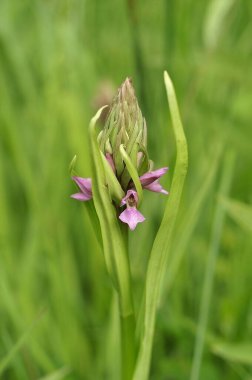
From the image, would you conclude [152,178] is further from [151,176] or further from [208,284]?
[208,284]

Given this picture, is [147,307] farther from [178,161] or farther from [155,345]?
[155,345]

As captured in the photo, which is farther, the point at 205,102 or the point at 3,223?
the point at 205,102

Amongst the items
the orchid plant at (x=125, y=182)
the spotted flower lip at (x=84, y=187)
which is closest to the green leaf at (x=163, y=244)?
the orchid plant at (x=125, y=182)

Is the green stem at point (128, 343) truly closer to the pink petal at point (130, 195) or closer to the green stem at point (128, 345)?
the green stem at point (128, 345)

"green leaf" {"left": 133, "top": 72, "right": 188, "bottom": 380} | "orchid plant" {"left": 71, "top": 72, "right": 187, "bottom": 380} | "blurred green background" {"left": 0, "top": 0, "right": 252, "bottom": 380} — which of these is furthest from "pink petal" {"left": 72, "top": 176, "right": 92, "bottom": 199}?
"blurred green background" {"left": 0, "top": 0, "right": 252, "bottom": 380}

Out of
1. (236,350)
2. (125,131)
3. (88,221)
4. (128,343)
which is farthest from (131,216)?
(88,221)

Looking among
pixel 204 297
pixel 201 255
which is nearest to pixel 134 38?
pixel 201 255
